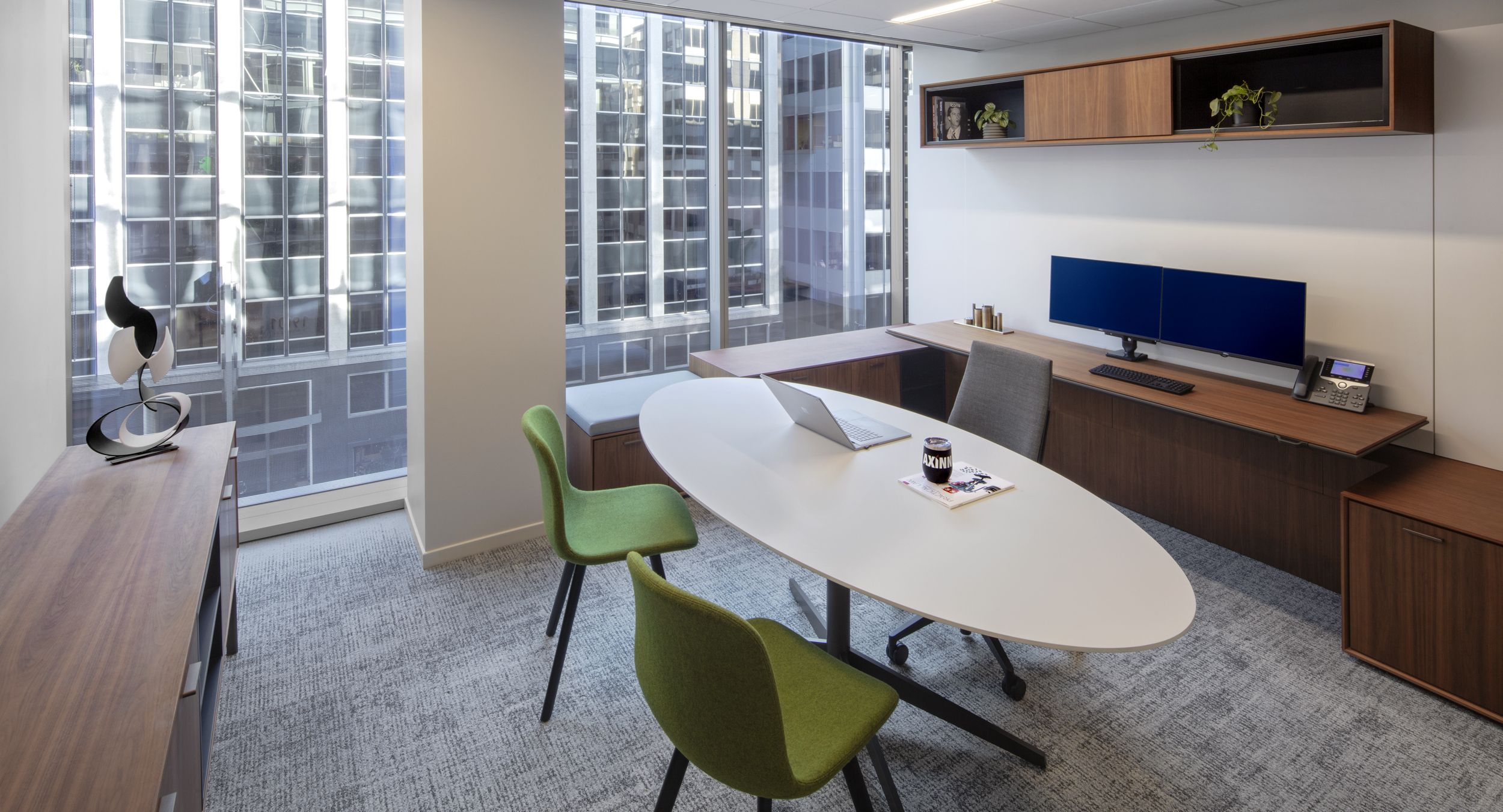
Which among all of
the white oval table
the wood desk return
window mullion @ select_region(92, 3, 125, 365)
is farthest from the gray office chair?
window mullion @ select_region(92, 3, 125, 365)

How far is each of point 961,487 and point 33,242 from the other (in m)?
3.21

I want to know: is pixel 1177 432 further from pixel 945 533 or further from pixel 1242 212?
pixel 945 533

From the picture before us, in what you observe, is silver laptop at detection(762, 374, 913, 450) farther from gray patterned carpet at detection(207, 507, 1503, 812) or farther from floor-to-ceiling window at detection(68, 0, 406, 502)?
floor-to-ceiling window at detection(68, 0, 406, 502)

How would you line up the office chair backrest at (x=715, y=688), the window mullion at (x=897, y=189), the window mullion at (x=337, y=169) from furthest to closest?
the window mullion at (x=897, y=189), the window mullion at (x=337, y=169), the office chair backrest at (x=715, y=688)

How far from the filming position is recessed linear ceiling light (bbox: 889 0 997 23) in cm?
359

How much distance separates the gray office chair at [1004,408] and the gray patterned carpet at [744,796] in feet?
0.30

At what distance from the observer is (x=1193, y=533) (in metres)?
3.86

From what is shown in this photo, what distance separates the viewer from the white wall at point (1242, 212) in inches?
123

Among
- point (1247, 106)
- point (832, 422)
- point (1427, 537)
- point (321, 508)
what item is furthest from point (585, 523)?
point (1247, 106)

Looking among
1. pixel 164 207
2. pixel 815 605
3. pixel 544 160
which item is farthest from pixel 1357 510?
pixel 164 207

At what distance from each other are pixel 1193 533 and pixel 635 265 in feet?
10.4

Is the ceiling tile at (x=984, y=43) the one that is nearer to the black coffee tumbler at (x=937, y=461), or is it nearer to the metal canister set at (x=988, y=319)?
the metal canister set at (x=988, y=319)

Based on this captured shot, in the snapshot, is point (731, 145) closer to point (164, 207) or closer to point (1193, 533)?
point (164, 207)

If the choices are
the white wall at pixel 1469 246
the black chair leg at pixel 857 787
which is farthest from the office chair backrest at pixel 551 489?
the white wall at pixel 1469 246
